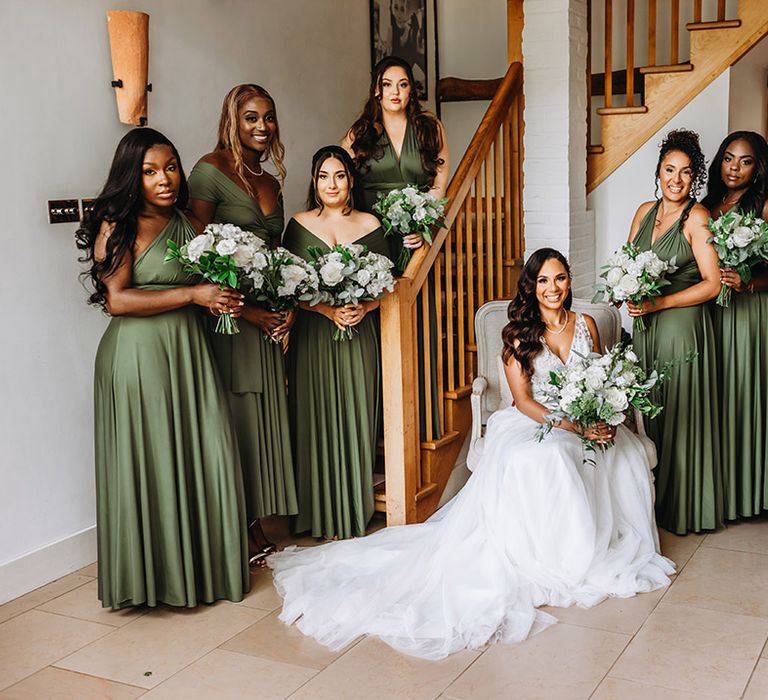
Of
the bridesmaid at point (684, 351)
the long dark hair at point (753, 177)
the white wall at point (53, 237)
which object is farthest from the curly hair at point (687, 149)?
the white wall at point (53, 237)

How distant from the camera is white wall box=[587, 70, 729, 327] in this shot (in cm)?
577

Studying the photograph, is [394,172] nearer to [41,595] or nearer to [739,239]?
[739,239]

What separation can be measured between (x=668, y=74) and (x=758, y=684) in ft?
12.4

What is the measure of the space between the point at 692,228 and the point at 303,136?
2548 millimetres

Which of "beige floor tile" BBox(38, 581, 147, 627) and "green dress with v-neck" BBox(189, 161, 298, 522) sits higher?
"green dress with v-neck" BBox(189, 161, 298, 522)

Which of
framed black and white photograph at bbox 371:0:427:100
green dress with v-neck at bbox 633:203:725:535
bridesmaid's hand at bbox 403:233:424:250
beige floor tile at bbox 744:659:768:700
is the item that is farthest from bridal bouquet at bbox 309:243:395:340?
framed black and white photograph at bbox 371:0:427:100

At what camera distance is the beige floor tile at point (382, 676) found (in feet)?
10.4

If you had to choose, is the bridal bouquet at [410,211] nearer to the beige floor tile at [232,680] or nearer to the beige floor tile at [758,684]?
the beige floor tile at [232,680]

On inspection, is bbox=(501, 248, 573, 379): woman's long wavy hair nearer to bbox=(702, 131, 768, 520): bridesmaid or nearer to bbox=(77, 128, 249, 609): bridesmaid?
bbox=(702, 131, 768, 520): bridesmaid

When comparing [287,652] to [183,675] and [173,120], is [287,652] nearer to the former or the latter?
[183,675]

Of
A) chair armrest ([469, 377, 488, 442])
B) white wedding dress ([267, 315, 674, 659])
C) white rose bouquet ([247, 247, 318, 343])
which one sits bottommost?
white wedding dress ([267, 315, 674, 659])

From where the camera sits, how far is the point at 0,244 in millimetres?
4000

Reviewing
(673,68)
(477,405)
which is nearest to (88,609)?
(477,405)

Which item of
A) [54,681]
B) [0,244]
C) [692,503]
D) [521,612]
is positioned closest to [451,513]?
[521,612]
